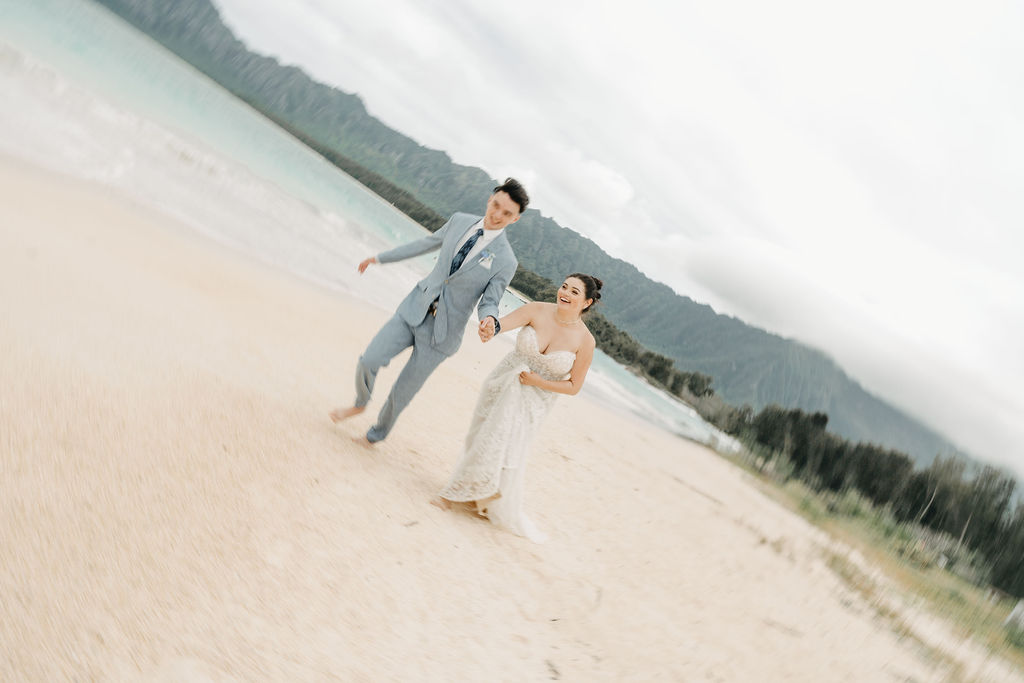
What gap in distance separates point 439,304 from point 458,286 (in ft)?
0.71

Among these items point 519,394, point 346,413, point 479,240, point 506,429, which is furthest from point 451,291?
point 346,413

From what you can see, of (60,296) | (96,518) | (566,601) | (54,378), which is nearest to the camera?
(96,518)

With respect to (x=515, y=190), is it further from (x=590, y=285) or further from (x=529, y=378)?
(x=529, y=378)

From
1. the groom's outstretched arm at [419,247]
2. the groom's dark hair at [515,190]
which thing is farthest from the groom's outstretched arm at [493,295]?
the groom's outstretched arm at [419,247]

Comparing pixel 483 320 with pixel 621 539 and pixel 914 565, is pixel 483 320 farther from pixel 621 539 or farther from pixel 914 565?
pixel 914 565

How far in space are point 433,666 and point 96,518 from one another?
169 cm

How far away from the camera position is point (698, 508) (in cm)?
1133

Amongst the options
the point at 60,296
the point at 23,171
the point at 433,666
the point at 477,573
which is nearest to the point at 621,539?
A: the point at 477,573

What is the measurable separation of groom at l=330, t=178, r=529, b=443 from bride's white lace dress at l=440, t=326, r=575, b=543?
484mm

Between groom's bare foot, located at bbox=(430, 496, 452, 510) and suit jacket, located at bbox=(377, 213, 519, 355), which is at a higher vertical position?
suit jacket, located at bbox=(377, 213, 519, 355)

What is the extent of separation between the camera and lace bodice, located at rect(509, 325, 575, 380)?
4.73 meters

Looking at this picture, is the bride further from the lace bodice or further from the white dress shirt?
the white dress shirt

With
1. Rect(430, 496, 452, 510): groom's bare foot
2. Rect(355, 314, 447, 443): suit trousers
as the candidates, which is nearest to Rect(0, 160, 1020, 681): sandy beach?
Rect(430, 496, 452, 510): groom's bare foot

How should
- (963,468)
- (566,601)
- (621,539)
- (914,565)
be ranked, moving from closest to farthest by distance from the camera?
1. (566,601)
2. (621,539)
3. (914,565)
4. (963,468)
